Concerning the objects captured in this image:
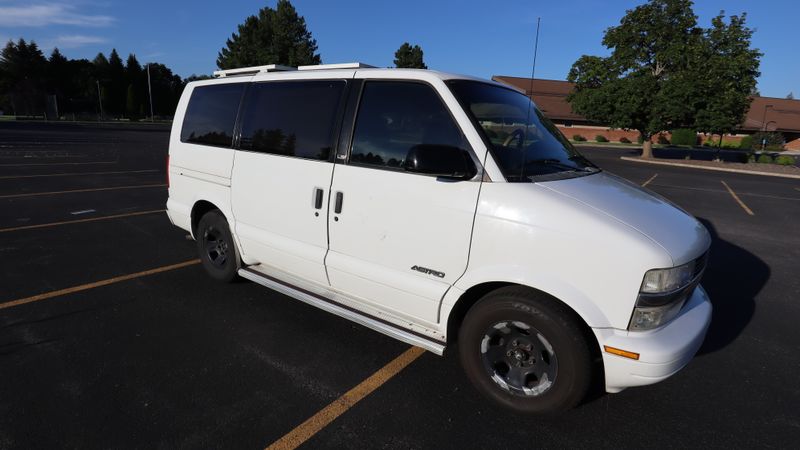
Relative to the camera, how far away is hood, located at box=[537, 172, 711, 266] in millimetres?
2482

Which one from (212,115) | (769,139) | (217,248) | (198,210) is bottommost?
(217,248)

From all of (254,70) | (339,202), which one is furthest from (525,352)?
(254,70)

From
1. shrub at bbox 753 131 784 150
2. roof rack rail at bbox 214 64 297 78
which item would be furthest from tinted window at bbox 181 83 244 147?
shrub at bbox 753 131 784 150

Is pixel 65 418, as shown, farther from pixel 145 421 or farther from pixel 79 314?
pixel 79 314

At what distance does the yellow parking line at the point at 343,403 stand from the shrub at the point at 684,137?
54583mm

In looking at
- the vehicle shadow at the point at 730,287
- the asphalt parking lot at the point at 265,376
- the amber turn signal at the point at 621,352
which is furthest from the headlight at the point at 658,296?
the vehicle shadow at the point at 730,287

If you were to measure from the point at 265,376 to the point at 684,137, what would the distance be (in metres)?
56.0

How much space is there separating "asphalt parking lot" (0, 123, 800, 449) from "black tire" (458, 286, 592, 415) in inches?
7.0

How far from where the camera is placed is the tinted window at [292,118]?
347cm

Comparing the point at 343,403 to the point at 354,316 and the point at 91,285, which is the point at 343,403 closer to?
the point at 354,316

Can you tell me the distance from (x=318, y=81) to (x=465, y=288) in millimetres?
2089

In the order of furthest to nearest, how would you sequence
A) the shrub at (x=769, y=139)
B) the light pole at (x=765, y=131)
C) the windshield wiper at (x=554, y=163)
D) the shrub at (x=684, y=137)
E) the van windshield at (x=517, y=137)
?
the shrub at (x=684, y=137) < the shrub at (x=769, y=139) < the light pole at (x=765, y=131) < the windshield wiper at (x=554, y=163) < the van windshield at (x=517, y=137)

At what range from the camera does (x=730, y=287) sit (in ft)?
17.0

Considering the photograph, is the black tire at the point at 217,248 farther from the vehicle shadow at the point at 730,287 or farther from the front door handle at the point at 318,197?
the vehicle shadow at the point at 730,287
